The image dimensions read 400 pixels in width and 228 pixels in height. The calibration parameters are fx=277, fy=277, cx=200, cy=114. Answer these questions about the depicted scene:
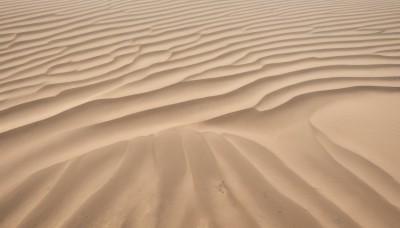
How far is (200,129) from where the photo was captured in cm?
150

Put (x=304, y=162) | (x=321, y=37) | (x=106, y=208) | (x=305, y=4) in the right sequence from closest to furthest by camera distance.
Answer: (x=106, y=208), (x=304, y=162), (x=321, y=37), (x=305, y=4)

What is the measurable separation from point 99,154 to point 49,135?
0.36m

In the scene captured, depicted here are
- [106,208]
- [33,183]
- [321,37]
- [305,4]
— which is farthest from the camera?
[305,4]

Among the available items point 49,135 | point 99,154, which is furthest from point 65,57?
point 99,154

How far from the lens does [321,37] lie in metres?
2.94

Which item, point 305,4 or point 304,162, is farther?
point 305,4

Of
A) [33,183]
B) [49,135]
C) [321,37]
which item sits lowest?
[33,183]

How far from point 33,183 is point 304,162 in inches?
47.2

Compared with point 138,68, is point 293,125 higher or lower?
lower

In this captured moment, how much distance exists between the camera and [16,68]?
7.68 ft

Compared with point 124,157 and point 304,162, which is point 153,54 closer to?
point 124,157

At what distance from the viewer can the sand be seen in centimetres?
107

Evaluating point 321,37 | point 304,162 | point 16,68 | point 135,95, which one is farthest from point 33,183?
point 321,37

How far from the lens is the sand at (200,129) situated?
1.07 meters
